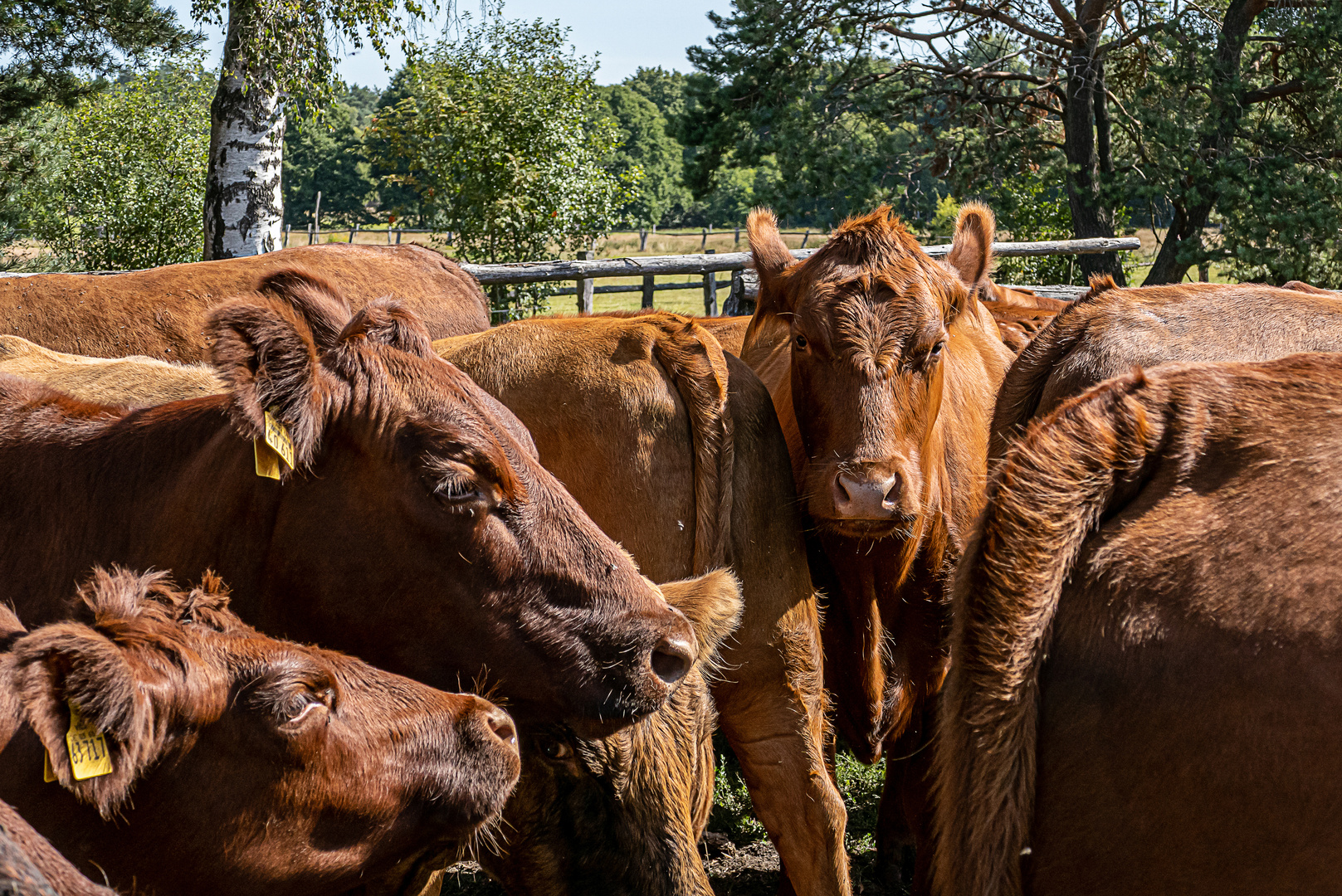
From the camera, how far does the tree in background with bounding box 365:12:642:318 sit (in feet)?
43.3

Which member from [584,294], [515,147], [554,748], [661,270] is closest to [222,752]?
[554,748]

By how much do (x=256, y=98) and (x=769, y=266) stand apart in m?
5.23

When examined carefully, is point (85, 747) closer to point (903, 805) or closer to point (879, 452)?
point (879, 452)

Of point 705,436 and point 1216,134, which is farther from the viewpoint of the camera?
point 1216,134

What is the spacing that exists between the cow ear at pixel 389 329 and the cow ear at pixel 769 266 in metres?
Answer: 1.74

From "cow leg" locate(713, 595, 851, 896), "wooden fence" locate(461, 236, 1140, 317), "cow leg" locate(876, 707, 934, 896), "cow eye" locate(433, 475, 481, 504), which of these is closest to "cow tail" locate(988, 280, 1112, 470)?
"cow leg" locate(713, 595, 851, 896)

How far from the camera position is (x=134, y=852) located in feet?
6.16

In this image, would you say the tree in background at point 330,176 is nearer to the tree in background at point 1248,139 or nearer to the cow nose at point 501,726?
the tree in background at point 1248,139

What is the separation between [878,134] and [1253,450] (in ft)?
54.7

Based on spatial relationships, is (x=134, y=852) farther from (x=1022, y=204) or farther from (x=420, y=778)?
(x=1022, y=204)

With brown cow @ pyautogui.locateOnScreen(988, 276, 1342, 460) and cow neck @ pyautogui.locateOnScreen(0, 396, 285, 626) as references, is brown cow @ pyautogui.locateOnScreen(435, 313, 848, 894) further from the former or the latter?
cow neck @ pyautogui.locateOnScreen(0, 396, 285, 626)

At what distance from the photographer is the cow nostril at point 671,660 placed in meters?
2.40

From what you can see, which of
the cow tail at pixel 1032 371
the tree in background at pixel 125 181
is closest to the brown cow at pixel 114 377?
the cow tail at pixel 1032 371

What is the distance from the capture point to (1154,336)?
3410 millimetres
